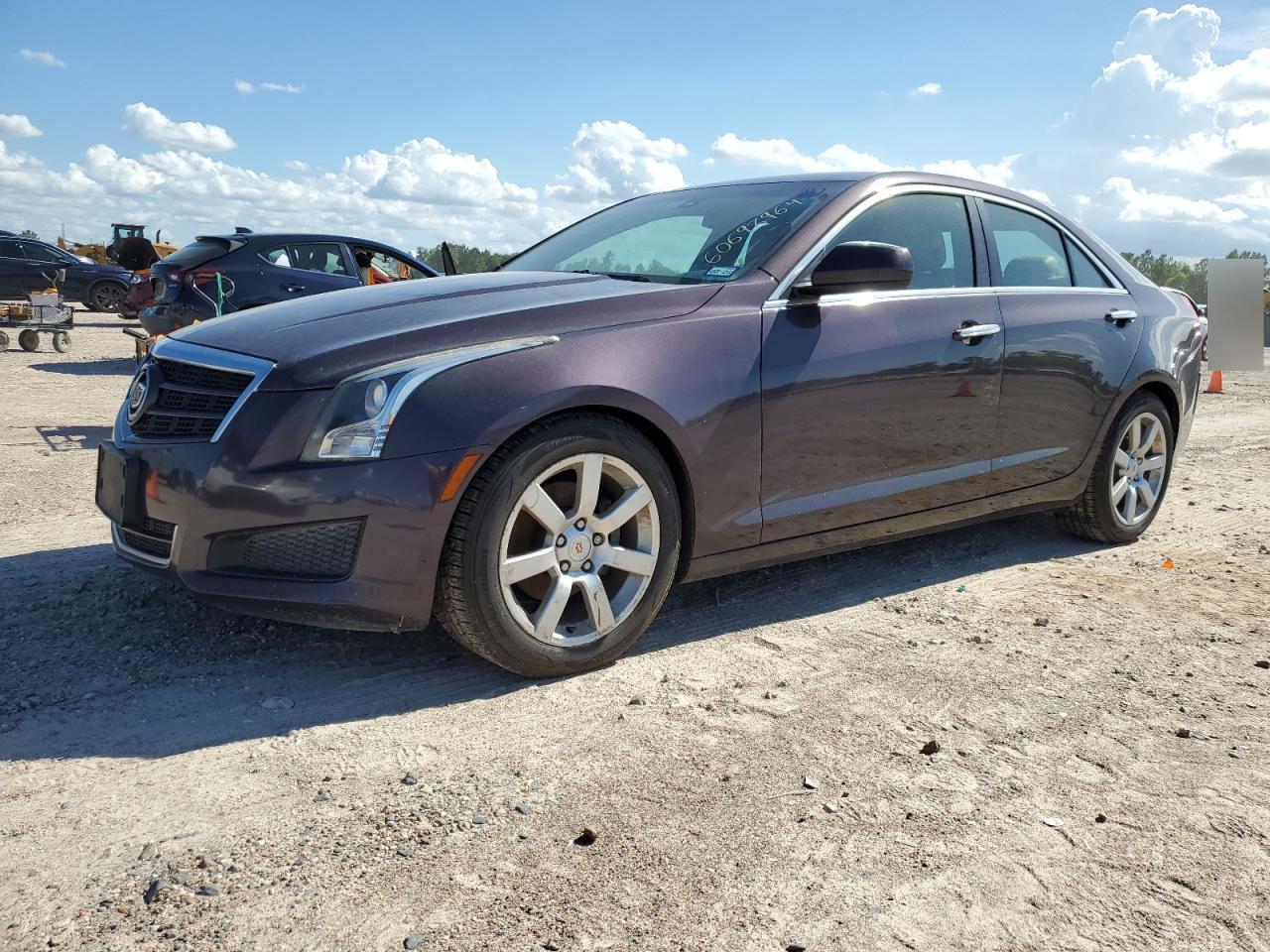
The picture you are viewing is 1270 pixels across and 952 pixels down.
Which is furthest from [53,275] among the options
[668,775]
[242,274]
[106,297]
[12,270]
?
[668,775]

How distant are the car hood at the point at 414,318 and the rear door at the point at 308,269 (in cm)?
759

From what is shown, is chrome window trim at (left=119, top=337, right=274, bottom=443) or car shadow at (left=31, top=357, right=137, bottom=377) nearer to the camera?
chrome window trim at (left=119, top=337, right=274, bottom=443)

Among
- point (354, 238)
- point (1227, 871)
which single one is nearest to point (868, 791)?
point (1227, 871)

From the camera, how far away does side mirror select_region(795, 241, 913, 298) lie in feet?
12.8

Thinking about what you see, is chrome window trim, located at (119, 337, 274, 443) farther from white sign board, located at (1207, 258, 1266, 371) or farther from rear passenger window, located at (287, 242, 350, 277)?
white sign board, located at (1207, 258, 1266, 371)

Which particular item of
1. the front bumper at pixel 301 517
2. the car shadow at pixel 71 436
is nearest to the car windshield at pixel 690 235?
the front bumper at pixel 301 517

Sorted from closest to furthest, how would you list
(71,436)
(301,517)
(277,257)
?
(301,517), (71,436), (277,257)

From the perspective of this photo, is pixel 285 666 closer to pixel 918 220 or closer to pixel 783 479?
pixel 783 479

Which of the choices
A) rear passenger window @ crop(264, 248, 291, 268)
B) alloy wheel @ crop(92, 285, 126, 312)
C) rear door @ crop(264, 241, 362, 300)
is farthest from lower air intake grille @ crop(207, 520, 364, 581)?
alloy wheel @ crop(92, 285, 126, 312)

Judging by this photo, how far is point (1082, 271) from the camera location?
17.5 ft

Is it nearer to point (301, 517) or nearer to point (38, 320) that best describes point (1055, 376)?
point (301, 517)

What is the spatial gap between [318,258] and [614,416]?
8.85m

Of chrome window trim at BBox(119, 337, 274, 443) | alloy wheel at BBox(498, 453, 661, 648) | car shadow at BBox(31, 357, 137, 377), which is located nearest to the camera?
chrome window trim at BBox(119, 337, 274, 443)

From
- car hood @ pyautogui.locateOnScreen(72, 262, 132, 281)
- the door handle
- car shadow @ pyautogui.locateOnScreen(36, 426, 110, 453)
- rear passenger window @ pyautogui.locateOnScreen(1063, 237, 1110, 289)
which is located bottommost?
car shadow @ pyautogui.locateOnScreen(36, 426, 110, 453)
